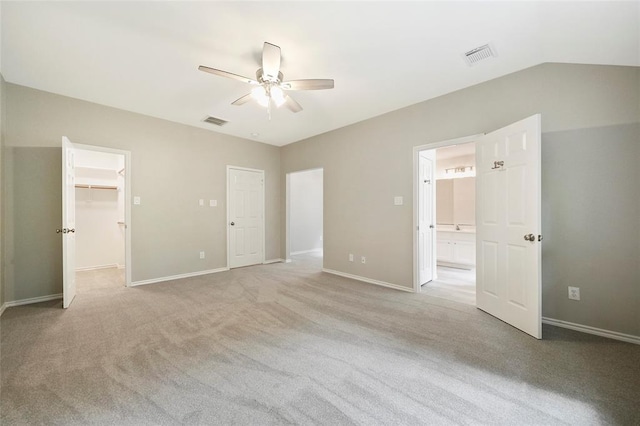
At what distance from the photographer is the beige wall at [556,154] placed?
88.7 inches

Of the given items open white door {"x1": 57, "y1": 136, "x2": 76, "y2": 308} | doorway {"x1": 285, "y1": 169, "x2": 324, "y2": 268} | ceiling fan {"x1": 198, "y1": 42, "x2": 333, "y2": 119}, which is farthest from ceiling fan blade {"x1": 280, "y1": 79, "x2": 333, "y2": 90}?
doorway {"x1": 285, "y1": 169, "x2": 324, "y2": 268}

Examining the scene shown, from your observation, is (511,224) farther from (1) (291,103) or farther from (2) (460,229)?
(2) (460,229)

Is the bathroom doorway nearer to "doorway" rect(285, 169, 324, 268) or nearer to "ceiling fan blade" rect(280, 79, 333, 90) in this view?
"ceiling fan blade" rect(280, 79, 333, 90)

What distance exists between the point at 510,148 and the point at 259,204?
15.0ft

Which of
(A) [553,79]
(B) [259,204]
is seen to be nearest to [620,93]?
(A) [553,79]

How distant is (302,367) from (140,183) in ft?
12.9

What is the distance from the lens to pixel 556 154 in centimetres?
254

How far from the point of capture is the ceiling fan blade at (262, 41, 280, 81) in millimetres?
2094

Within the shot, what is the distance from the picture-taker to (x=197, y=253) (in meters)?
4.65

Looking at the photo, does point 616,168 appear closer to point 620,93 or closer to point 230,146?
point 620,93

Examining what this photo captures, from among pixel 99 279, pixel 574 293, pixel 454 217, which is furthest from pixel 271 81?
pixel 454 217

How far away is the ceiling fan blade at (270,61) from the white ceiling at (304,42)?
0.17 meters

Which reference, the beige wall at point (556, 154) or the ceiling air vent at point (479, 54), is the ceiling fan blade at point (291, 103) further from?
the ceiling air vent at point (479, 54)

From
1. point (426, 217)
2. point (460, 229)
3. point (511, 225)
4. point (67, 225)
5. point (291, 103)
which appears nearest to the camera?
point (511, 225)
